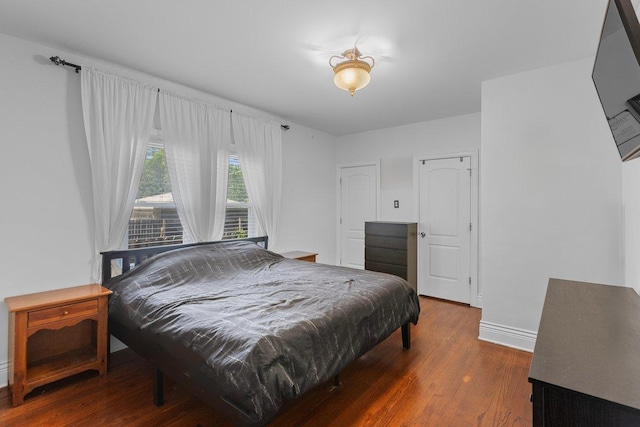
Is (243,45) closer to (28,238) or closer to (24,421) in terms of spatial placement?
(28,238)

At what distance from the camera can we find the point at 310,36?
2268 millimetres

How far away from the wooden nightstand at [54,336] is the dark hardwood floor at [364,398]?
0.41 feet

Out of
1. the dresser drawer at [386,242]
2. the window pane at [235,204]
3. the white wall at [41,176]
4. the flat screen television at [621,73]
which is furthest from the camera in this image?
the dresser drawer at [386,242]

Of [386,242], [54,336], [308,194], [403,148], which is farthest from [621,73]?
[308,194]

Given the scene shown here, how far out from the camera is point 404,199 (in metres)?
4.80

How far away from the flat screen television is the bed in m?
1.70

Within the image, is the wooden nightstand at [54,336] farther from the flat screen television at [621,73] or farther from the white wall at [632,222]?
the white wall at [632,222]

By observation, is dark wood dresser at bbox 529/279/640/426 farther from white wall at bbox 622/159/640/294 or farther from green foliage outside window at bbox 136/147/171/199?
green foliage outside window at bbox 136/147/171/199

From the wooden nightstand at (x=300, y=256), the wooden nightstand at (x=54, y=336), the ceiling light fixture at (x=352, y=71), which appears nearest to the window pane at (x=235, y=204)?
the wooden nightstand at (x=300, y=256)

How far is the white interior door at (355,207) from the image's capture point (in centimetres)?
519

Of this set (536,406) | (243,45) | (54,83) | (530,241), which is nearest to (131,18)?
(243,45)

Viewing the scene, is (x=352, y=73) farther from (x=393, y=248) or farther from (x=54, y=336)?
(x=54, y=336)

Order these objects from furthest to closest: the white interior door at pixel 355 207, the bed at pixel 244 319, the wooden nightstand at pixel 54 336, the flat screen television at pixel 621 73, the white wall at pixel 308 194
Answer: the white interior door at pixel 355 207 → the white wall at pixel 308 194 → the wooden nightstand at pixel 54 336 → the bed at pixel 244 319 → the flat screen television at pixel 621 73

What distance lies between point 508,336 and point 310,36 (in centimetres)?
319
